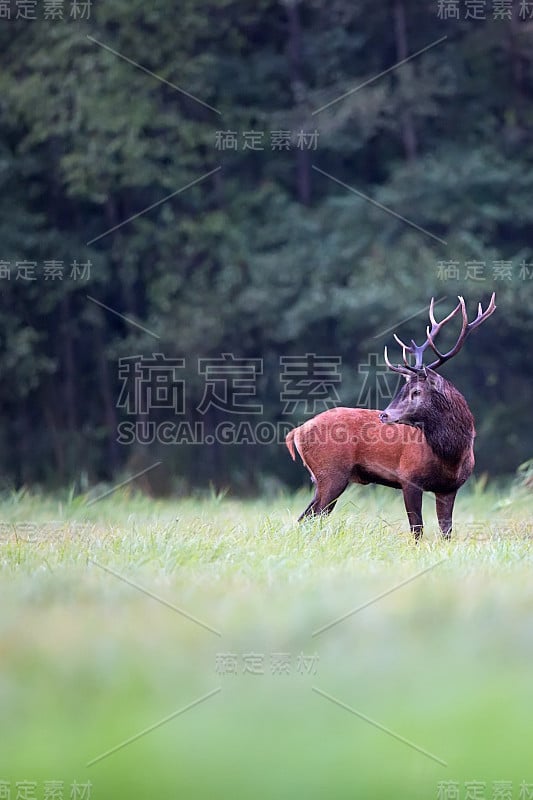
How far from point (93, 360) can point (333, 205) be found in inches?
145

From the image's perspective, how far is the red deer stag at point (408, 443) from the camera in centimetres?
636

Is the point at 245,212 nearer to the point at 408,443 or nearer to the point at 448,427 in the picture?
the point at 408,443

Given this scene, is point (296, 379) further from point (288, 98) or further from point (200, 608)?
point (200, 608)

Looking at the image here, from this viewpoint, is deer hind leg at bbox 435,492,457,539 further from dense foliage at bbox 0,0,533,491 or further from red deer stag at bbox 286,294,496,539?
dense foliage at bbox 0,0,533,491

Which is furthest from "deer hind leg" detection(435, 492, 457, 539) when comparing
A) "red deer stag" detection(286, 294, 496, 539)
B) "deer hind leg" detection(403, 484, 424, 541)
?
"deer hind leg" detection(403, 484, 424, 541)

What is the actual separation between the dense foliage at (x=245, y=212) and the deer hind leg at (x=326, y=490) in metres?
6.68

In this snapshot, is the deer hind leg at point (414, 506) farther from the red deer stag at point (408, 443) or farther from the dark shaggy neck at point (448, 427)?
the dark shaggy neck at point (448, 427)

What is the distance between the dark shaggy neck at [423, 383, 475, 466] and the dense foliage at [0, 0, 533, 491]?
266 inches

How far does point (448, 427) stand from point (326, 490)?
78cm

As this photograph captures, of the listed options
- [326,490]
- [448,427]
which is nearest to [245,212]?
[326,490]

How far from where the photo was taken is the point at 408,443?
6527 millimetres

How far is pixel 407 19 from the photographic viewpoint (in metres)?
14.8

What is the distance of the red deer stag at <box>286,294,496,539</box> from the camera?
6.36 m

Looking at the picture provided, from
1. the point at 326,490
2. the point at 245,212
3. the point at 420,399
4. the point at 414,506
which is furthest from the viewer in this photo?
the point at 245,212
